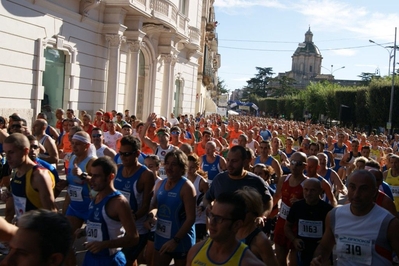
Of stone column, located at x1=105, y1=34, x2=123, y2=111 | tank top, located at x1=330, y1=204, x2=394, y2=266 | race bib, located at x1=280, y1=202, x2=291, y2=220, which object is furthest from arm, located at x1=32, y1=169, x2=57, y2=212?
stone column, located at x1=105, y1=34, x2=123, y2=111

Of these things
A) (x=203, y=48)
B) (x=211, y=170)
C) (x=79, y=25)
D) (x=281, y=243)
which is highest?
(x=203, y=48)

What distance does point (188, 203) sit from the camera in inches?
191

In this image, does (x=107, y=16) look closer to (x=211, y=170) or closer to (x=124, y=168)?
(x=211, y=170)

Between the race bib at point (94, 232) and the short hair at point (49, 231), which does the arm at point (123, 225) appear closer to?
the race bib at point (94, 232)

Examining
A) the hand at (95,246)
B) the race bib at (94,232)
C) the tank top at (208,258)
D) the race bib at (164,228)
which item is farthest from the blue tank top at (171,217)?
the tank top at (208,258)

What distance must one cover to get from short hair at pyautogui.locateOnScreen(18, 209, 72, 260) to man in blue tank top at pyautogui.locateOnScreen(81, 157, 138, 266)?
161 centimetres

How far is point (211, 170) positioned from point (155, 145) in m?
1.36

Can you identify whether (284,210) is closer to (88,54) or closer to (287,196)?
(287,196)

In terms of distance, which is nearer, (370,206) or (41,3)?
(370,206)

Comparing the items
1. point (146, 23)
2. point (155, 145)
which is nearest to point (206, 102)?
point (146, 23)

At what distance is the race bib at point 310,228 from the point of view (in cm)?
522

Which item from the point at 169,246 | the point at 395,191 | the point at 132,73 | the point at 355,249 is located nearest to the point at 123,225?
the point at 169,246

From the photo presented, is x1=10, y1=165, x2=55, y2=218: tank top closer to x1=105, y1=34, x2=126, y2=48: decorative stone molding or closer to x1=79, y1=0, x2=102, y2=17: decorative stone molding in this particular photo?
x1=79, y1=0, x2=102, y2=17: decorative stone molding

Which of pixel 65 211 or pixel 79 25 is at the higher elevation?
pixel 79 25
